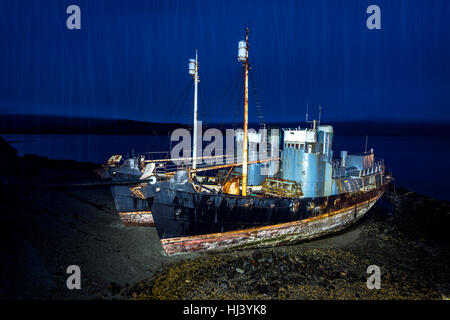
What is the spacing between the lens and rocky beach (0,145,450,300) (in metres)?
10.0

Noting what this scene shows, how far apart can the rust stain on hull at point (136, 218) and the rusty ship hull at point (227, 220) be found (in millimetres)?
4597

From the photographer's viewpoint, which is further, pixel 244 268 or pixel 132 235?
pixel 132 235

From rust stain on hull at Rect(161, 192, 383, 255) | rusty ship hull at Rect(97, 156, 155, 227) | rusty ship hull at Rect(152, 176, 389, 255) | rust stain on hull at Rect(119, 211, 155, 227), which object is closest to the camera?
rusty ship hull at Rect(152, 176, 389, 255)

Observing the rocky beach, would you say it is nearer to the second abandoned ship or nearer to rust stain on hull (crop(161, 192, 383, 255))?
rust stain on hull (crop(161, 192, 383, 255))

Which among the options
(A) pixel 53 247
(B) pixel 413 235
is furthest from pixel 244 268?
(B) pixel 413 235

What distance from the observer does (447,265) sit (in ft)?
45.2

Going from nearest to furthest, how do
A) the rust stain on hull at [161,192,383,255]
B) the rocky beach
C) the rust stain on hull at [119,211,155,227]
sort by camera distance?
1. the rocky beach
2. the rust stain on hull at [161,192,383,255]
3. the rust stain on hull at [119,211,155,227]

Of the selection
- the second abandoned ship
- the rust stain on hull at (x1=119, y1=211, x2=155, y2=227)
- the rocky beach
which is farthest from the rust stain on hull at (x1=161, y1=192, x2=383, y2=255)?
the rust stain on hull at (x1=119, y1=211, x2=155, y2=227)

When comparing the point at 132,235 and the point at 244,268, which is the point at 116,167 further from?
the point at 244,268

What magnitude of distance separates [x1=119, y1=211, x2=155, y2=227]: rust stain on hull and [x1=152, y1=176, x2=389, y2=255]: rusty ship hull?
4.60m
